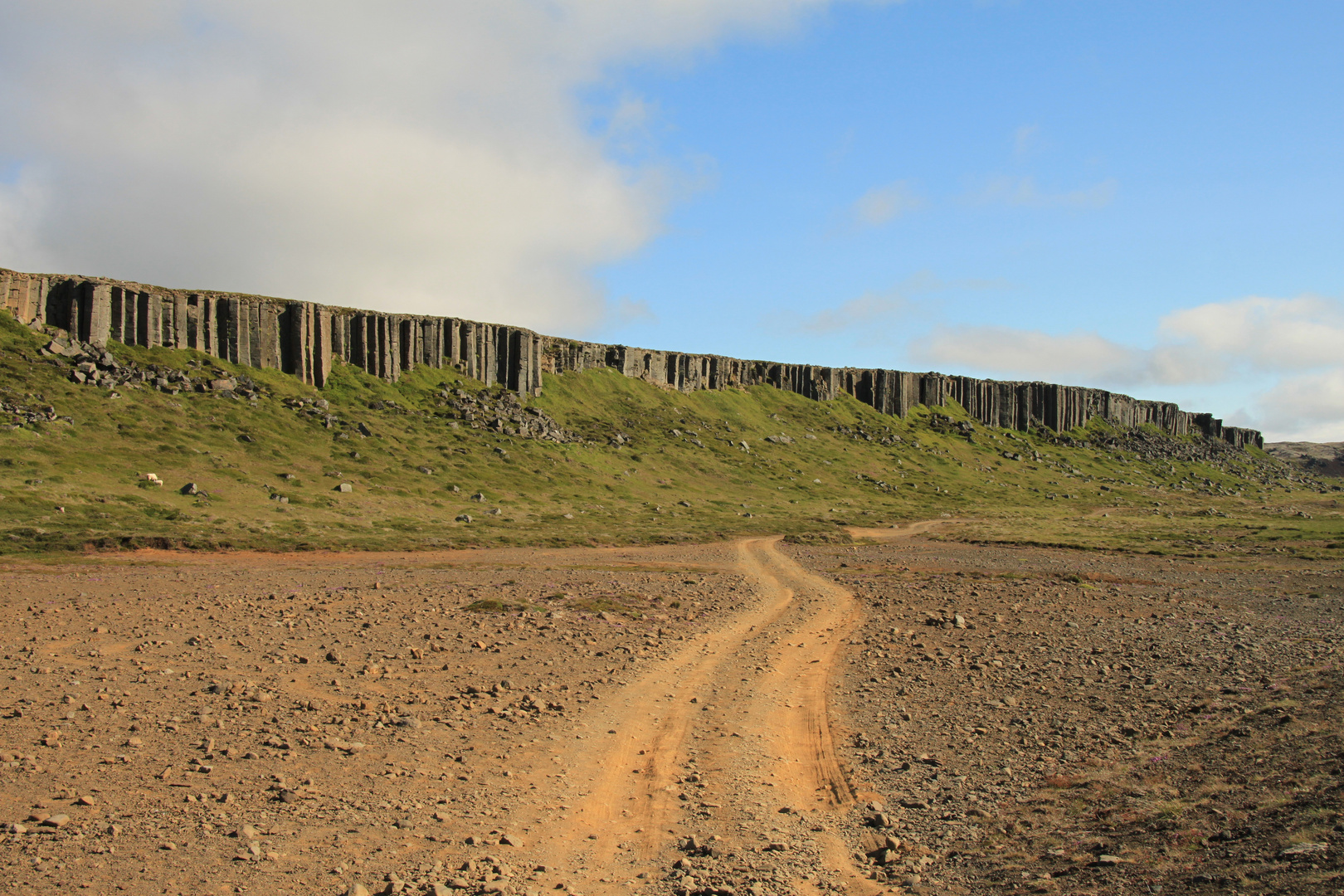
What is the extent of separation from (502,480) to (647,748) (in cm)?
6064

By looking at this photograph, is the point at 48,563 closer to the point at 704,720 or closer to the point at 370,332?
the point at 704,720

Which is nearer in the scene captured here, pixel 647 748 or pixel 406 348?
pixel 647 748

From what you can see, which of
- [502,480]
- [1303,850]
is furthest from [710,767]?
[502,480]

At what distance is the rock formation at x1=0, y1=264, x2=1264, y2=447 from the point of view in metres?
65.8

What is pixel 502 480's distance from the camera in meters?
70.9

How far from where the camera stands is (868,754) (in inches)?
481

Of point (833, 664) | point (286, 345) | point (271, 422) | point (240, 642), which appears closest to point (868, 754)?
point (833, 664)

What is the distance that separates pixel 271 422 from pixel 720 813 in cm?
6606

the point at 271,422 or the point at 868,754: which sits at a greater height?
the point at 271,422

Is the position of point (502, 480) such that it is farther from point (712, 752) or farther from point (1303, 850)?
point (1303, 850)

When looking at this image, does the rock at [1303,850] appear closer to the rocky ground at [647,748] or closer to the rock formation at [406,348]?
the rocky ground at [647,748]

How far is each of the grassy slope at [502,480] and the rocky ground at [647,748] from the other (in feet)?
72.9

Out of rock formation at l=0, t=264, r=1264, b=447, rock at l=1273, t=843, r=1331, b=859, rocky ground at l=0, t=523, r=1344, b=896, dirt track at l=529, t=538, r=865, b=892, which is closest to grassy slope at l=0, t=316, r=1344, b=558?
rock formation at l=0, t=264, r=1264, b=447

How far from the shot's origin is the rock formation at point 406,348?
216 ft
